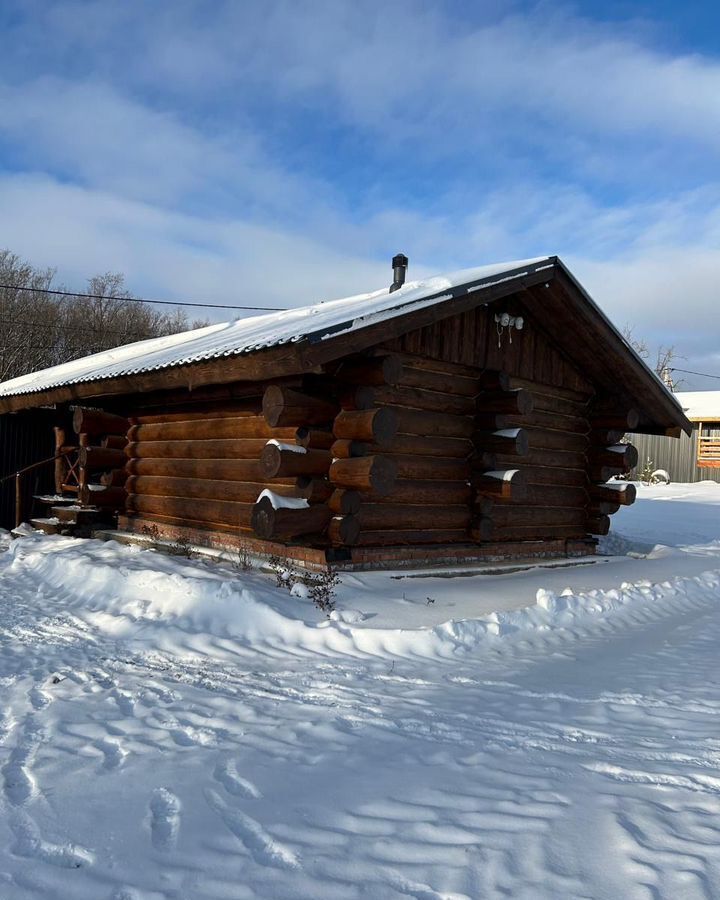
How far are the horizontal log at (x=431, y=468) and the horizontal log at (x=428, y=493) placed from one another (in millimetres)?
65

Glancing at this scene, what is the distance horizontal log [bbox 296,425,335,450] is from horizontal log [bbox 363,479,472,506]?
80 centimetres

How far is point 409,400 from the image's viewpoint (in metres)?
8.91

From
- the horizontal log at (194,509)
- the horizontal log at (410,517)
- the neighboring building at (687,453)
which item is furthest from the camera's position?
the neighboring building at (687,453)

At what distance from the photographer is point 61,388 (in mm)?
11617

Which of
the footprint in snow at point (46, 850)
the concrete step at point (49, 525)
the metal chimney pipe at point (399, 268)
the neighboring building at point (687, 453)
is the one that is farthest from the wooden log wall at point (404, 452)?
the neighboring building at point (687, 453)

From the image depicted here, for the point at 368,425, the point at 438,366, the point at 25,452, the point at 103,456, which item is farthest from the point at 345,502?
the point at 25,452

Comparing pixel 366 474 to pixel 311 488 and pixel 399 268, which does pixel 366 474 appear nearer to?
pixel 311 488

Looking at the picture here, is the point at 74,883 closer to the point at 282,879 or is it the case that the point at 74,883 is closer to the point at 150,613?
the point at 282,879

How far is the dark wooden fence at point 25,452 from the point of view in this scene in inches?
554

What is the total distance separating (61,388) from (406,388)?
5870 mm

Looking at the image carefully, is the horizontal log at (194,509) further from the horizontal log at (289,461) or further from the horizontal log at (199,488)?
the horizontal log at (289,461)

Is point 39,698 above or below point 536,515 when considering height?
below

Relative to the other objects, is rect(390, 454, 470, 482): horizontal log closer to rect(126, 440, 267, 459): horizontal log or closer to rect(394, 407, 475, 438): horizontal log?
rect(394, 407, 475, 438): horizontal log

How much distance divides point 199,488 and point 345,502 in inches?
112
